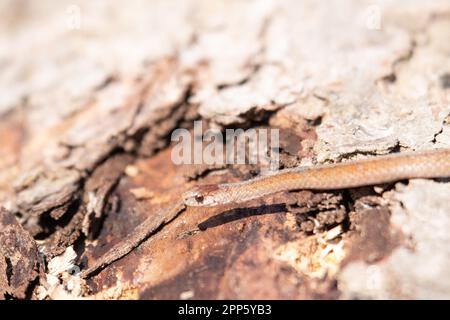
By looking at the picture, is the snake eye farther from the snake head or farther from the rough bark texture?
the rough bark texture

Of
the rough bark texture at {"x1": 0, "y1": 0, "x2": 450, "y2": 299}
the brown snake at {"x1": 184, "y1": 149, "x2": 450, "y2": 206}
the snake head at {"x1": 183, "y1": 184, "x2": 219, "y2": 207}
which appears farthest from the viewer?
the snake head at {"x1": 183, "y1": 184, "x2": 219, "y2": 207}

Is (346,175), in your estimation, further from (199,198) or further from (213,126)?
(213,126)

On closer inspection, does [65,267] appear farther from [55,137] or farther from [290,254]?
[290,254]

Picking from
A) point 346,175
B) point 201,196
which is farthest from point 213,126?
point 346,175

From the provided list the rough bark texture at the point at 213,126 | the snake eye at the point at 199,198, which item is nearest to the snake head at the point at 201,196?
the snake eye at the point at 199,198

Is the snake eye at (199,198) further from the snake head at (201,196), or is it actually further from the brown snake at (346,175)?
the brown snake at (346,175)

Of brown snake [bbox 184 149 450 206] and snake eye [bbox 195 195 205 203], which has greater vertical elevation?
brown snake [bbox 184 149 450 206]

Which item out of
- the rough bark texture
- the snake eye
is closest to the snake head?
the snake eye
